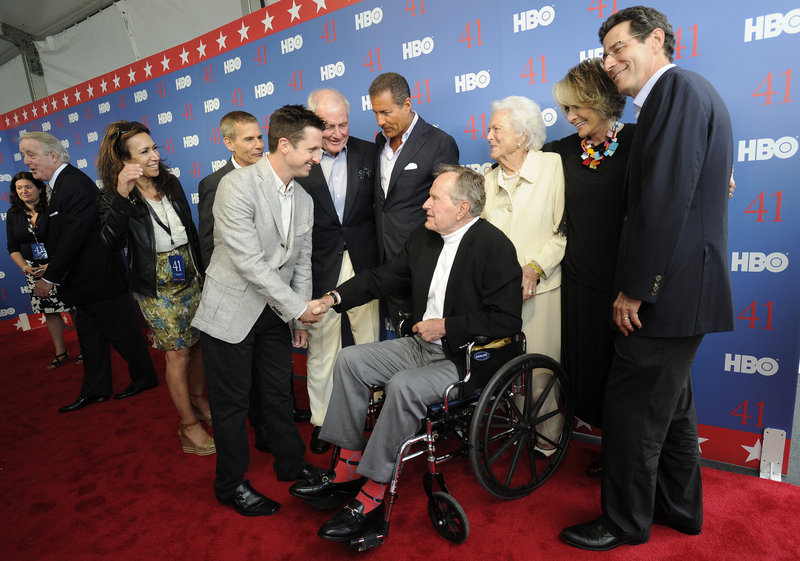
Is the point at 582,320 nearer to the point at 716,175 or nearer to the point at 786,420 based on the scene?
the point at 716,175

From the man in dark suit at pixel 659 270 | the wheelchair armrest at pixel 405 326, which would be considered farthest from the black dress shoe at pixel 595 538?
the wheelchair armrest at pixel 405 326

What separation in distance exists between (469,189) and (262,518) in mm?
1694

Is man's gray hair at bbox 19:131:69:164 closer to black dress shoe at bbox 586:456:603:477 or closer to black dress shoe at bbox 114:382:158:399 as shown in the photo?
black dress shoe at bbox 114:382:158:399

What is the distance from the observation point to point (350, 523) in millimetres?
1771

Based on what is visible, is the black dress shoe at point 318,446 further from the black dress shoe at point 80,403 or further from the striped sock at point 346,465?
the black dress shoe at point 80,403

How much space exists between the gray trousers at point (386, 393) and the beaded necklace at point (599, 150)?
3.41 ft

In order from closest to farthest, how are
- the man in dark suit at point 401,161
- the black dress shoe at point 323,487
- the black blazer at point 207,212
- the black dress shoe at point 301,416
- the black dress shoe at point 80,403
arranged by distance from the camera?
the black dress shoe at point 323,487
the man in dark suit at point 401,161
the black blazer at point 207,212
the black dress shoe at point 301,416
the black dress shoe at point 80,403

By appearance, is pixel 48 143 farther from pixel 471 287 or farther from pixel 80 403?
pixel 471 287

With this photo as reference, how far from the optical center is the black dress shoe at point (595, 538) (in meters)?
1.74

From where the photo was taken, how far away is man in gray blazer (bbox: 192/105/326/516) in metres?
1.88

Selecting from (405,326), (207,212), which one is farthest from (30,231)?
(405,326)

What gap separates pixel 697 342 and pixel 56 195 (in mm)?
3816

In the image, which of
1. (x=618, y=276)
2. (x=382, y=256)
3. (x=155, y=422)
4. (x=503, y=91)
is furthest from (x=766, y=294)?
(x=155, y=422)

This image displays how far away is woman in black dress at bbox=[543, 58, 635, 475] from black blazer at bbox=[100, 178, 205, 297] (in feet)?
6.57
